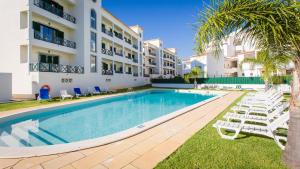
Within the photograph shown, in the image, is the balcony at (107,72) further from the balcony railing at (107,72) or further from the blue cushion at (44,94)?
the blue cushion at (44,94)

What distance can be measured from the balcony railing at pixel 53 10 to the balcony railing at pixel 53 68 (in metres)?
5.42

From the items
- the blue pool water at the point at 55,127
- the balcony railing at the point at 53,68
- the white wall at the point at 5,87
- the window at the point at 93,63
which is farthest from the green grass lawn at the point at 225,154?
the window at the point at 93,63

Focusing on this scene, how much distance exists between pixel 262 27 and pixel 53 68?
16414mm

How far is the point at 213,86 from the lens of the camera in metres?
26.6

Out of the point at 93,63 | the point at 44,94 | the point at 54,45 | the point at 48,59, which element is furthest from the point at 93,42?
the point at 44,94

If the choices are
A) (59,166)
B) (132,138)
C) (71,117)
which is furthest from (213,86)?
(59,166)

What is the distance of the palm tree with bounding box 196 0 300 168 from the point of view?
2355 millimetres

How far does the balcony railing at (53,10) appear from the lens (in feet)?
49.1

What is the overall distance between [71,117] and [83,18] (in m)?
13.6

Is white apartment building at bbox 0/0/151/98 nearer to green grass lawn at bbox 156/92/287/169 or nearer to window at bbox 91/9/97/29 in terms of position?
window at bbox 91/9/97/29

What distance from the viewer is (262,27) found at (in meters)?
2.51

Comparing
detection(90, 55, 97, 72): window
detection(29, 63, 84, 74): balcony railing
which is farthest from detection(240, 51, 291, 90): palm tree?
detection(90, 55, 97, 72): window

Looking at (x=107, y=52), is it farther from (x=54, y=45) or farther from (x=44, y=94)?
(x=44, y=94)

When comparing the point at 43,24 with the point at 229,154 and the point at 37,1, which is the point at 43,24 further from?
the point at 229,154
